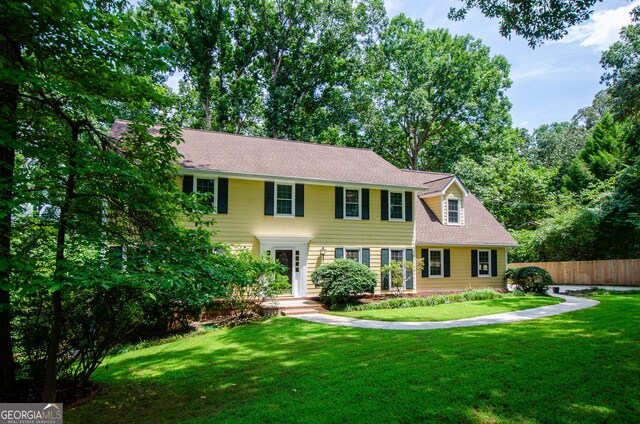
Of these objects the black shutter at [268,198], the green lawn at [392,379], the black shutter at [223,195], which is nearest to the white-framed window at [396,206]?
the black shutter at [268,198]

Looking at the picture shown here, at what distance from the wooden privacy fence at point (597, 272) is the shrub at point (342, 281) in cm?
1784

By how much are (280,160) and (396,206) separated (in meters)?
6.07

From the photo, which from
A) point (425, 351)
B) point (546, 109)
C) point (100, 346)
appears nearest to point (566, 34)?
point (425, 351)

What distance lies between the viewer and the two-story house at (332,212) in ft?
51.6

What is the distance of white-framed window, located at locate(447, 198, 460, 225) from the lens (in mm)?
20453

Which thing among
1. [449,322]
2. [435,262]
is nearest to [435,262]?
[435,262]

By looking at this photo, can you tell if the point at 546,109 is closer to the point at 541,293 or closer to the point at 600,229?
the point at 600,229

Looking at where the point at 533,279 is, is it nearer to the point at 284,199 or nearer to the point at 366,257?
the point at 366,257

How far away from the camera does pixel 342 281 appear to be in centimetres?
1477

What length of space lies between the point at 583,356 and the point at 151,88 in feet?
26.6

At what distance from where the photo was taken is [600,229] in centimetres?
2469

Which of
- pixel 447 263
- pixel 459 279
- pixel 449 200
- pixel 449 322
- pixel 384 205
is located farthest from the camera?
pixel 449 200

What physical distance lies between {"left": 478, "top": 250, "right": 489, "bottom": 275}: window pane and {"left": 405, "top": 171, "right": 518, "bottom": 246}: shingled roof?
74cm

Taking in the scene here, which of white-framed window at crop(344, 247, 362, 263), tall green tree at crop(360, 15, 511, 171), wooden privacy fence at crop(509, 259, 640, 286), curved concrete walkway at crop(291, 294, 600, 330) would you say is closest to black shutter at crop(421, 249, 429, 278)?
white-framed window at crop(344, 247, 362, 263)
